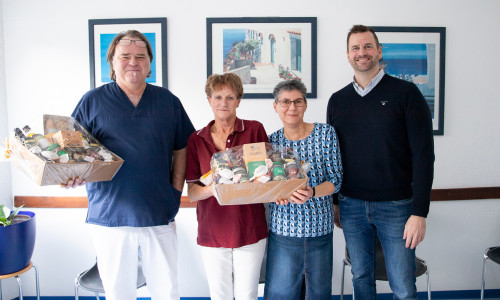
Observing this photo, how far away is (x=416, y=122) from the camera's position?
1578mm

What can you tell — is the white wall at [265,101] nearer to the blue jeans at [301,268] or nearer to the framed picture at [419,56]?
the framed picture at [419,56]

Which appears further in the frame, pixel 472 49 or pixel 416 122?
pixel 472 49

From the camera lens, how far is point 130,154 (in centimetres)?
153

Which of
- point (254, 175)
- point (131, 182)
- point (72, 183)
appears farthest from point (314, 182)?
point (72, 183)

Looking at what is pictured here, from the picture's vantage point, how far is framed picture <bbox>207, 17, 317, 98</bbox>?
8.25 ft

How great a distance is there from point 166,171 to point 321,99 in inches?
60.5

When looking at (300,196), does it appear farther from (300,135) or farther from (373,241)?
(373,241)

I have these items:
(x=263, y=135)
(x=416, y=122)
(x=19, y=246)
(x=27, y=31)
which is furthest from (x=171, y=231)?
(x=27, y=31)

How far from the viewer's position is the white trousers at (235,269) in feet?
4.99

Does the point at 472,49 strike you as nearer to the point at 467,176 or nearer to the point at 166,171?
the point at 467,176

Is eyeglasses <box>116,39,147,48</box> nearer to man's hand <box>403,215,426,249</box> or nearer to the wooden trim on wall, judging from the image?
man's hand <box>403,215,426,249</box>

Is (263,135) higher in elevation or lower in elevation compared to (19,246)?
higher

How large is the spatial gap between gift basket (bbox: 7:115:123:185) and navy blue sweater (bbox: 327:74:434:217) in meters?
1.21

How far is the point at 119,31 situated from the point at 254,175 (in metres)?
1.94
